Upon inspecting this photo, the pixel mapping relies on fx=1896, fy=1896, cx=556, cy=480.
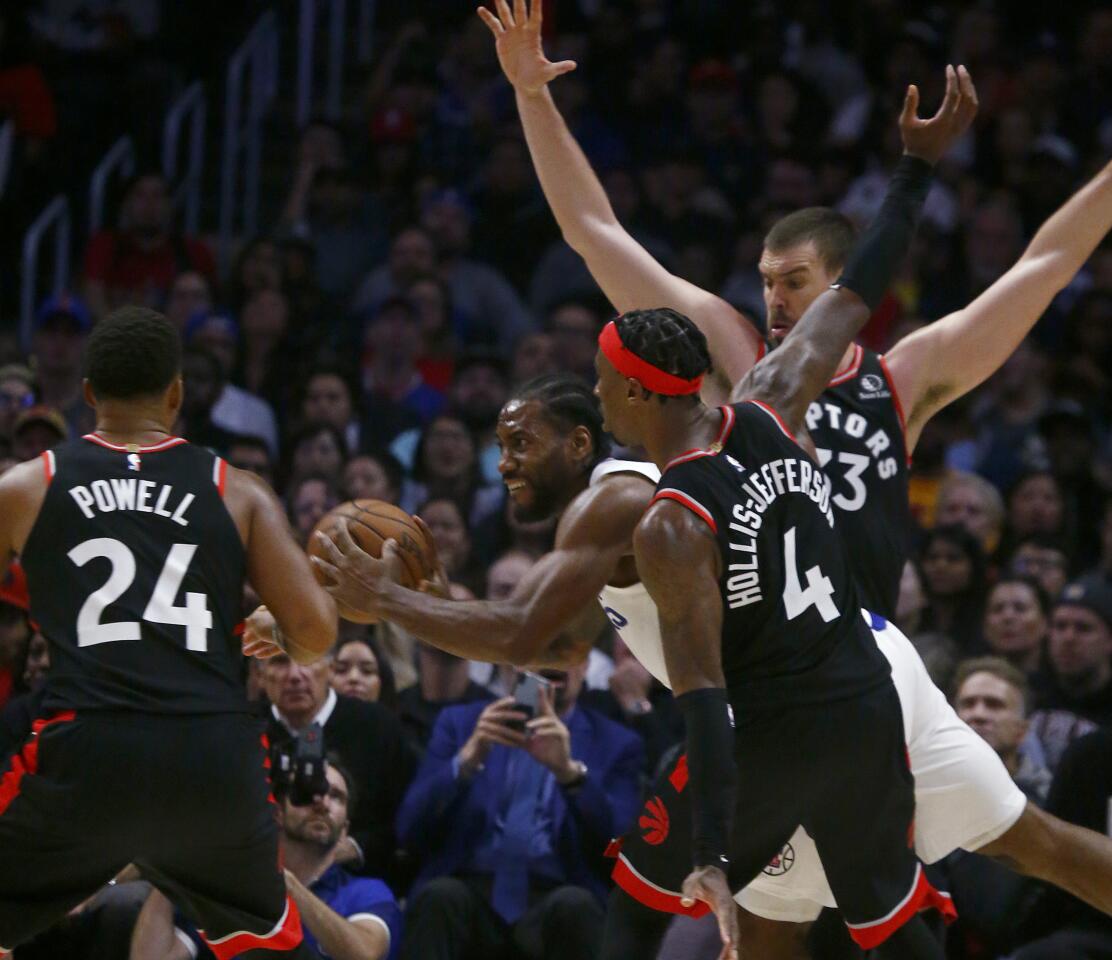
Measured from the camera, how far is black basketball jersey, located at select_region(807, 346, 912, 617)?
207 inches

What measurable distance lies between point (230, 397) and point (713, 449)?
6444 mm

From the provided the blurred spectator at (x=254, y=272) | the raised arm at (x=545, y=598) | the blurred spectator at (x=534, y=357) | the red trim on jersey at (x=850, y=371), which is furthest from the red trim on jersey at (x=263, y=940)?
the blurred spectator at (x=254, y=272)

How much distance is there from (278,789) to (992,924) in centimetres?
264

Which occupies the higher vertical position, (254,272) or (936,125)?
(936,125)

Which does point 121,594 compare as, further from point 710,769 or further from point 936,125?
point 936,125

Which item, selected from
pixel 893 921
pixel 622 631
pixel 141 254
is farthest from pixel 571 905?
pixel 141 254

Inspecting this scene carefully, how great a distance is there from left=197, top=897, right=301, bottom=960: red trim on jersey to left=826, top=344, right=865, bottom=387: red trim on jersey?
2.11 meters

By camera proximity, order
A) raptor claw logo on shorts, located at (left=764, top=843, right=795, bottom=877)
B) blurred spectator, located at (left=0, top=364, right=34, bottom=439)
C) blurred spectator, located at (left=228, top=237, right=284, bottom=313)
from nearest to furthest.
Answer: raptor claw logo on shorts, located at (left=764, top=843, right=795, bottom=877) < blurred spectator, located at (left=0, top=364, right=34, bottom=439) < blurred spectator, located at (left=228, top=237, right=284, bottom=313)

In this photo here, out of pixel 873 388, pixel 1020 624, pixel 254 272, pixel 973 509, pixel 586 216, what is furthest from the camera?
pixel 254 272

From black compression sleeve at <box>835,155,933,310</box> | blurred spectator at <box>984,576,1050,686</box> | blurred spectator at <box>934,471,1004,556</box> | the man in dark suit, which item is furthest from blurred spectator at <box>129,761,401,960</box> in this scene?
blurred spectator at <box>934,471,1004,556</box>

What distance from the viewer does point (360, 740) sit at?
7305mm

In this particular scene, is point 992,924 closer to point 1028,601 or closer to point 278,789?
point 1028,601

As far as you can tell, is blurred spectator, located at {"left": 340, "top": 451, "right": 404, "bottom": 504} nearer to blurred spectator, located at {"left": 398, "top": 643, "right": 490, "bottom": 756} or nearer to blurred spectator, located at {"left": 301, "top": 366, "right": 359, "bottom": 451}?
blurred spectator, located at {"left": 301, "top": 366, "right": 359, "bottom": 451}

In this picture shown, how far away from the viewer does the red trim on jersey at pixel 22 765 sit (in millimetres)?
4566
